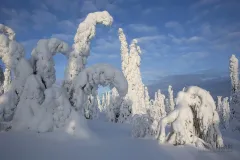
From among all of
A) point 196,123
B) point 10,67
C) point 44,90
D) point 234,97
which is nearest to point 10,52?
point 10,67

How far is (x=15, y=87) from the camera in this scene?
12961mm

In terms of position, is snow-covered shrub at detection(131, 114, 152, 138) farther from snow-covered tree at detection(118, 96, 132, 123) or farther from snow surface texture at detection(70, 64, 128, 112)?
snow-covered tree at detection(118, 96, 132, 123)


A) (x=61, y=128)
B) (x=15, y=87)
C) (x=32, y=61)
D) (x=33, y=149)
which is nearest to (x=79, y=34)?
(x=32, y=61)

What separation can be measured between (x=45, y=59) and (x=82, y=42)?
3152 mm

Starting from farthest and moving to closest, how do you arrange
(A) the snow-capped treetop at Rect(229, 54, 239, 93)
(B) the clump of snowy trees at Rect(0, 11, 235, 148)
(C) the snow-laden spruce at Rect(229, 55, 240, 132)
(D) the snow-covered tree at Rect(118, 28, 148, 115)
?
(A) the snow-capped treetop at Rect(229, 54, 239, 93) → (C) the snow-laden spruce at Rect(229, 55, 240, 132) → (D) the snow-covered tree at Rect(118, 28, 148, 115) → (B) the clump of snowy trees at Rect(0, 11, 235, 148)

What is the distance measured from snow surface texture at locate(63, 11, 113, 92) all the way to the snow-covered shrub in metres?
4.93

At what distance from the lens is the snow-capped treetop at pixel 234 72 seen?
49875 millimetres

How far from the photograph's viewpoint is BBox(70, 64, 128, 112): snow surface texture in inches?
492

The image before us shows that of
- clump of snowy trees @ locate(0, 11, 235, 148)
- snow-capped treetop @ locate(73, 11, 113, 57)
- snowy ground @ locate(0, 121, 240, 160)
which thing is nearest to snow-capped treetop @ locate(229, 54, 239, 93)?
clump of snowy trees @ locate(0, 11, 235, 148)

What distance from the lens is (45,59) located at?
13.4m

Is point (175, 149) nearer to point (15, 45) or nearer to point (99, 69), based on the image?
point (99, 69)

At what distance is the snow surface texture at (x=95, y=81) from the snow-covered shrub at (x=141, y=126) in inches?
140

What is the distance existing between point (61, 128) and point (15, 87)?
3521 millimetres

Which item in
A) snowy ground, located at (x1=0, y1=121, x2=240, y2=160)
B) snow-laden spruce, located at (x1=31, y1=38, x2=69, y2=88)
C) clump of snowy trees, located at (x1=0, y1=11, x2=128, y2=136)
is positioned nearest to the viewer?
snowy ground, located at (x1=0, y1=121, x2=240, y2=160)
